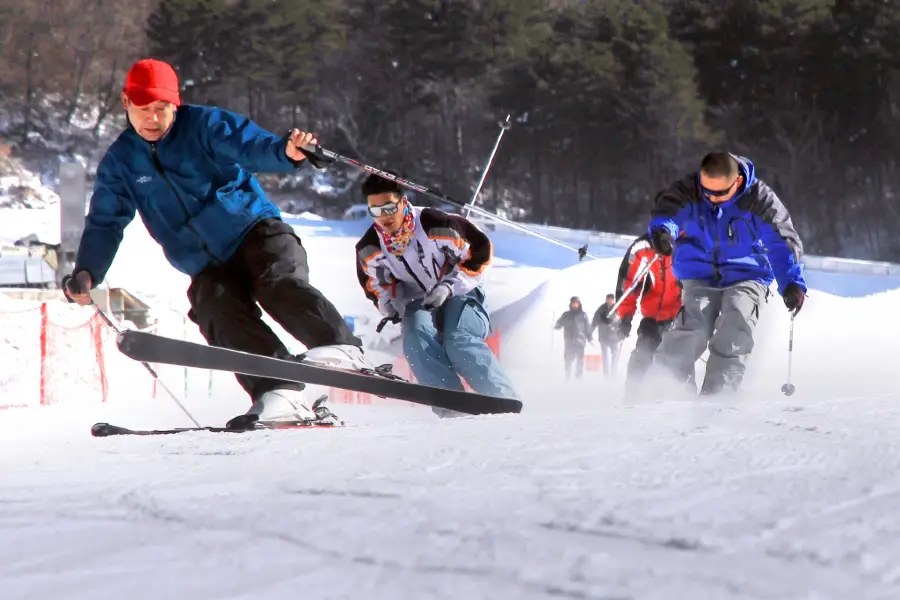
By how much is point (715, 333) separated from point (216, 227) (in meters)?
2.22

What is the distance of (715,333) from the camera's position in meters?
4.97

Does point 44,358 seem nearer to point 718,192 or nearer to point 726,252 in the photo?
point 726,252

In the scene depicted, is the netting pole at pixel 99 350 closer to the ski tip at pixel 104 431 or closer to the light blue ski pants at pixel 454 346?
the light blue ski pants at pixel 454 346

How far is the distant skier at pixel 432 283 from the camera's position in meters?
4.80

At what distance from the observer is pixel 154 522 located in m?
1.99

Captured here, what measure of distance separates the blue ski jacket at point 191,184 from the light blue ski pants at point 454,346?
1081mm

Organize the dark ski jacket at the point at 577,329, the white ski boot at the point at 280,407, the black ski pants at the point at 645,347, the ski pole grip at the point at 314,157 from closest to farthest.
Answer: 1. the ski pole grip at the point at 314,157
2. the white ski boot at the point at 280,407
3. the black ski pants at the point at 645,347
4. the dark ski jacket at the point at 577,329

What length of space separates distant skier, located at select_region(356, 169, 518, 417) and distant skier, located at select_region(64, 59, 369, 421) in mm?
819

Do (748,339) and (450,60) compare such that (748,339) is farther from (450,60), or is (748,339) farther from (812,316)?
(450,60)

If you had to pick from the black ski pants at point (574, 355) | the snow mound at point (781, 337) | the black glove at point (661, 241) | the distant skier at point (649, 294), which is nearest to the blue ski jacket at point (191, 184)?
the black glove at point (661, 241)

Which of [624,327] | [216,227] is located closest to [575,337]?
[624,327]

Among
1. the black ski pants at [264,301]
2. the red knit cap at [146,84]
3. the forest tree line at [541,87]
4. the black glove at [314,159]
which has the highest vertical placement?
the forest tree line at [541,87]

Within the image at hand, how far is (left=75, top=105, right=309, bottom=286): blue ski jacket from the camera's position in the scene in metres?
3.93

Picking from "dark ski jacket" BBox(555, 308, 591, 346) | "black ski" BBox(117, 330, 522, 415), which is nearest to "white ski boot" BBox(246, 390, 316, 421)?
"black ski" BBox(117, 330, 522, 415)
